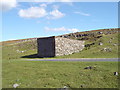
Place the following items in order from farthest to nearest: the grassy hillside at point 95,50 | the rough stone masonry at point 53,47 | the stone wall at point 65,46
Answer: the stone wall at point 65,46, the rough stone masonry at point 53,47, the grassy hillside at point 95,50

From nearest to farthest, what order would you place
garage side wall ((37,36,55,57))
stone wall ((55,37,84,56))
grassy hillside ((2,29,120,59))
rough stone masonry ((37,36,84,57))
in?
1. grassy hillside ((2,29,120,59))
2. rough stone masonry ((37,36,84,57))
3. garage side wall ((37,36,55,57))
4. stone wall ((55,37,84,56))

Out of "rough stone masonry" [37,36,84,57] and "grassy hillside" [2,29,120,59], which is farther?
"rough stone masonry" [37,36,84,57]

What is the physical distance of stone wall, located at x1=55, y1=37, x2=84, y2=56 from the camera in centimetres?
4784

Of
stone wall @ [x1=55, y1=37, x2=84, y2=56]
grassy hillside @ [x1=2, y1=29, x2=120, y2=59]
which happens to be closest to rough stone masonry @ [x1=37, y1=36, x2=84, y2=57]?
stone wall @ [x1=55, y1=37, x2=84, y2=56]

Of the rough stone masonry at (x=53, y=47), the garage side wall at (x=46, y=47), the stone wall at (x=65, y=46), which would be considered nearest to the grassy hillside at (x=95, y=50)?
the stone wall at (x=65, y=46)

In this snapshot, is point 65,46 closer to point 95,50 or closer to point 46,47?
point 46,47

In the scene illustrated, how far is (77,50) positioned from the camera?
57.4m

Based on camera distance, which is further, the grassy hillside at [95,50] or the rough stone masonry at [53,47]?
the rough stone masonry at [53,47]

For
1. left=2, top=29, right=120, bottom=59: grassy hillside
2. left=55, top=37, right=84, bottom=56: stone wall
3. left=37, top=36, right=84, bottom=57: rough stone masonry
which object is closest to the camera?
left=2, top=29, right=120, bottom=59: grassy hillside

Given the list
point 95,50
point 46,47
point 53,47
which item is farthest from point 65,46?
point 95,50

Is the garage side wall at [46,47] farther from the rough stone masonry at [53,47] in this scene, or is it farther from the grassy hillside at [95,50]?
the grassy hillside at [95,50]

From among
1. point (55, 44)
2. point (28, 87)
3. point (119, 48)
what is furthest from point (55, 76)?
point (119, 48)

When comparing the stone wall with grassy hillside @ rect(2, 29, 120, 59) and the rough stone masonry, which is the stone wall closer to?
the rough stone masonry

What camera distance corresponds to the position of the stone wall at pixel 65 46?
47.8m
